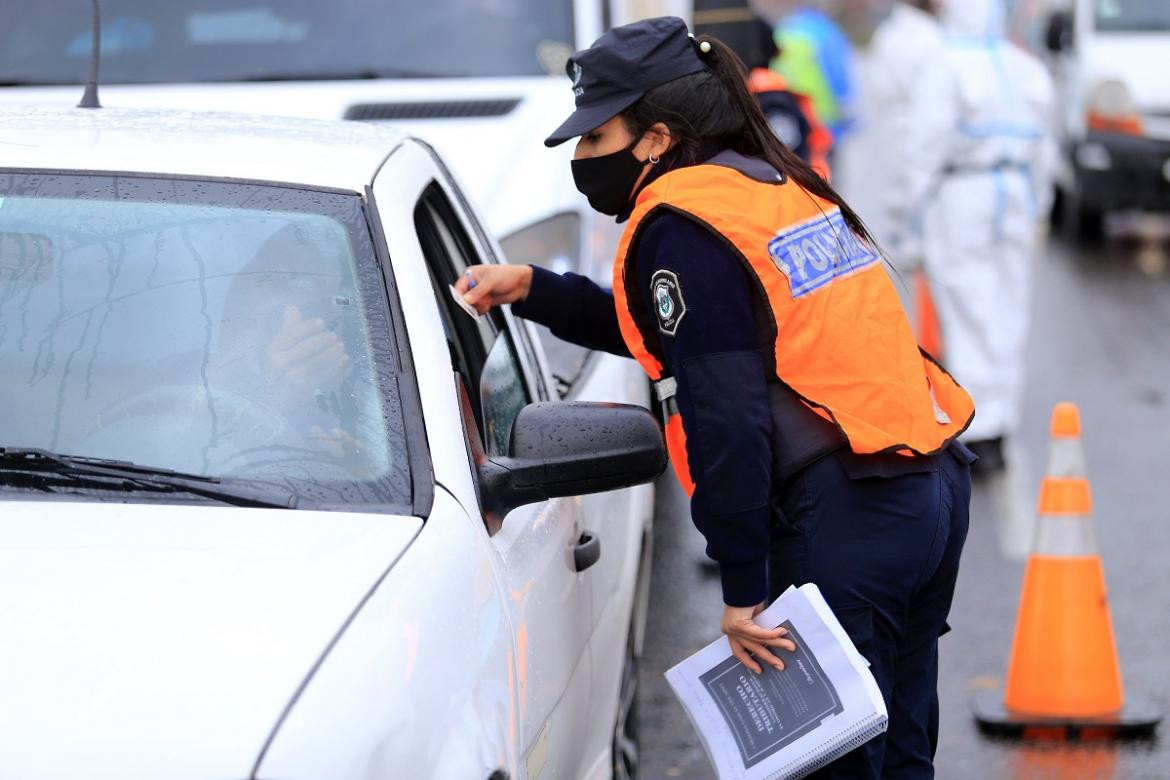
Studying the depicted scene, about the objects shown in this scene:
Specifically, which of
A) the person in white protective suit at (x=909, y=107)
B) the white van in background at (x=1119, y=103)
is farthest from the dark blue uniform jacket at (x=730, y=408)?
the white van in background at (x=1119, y=103)

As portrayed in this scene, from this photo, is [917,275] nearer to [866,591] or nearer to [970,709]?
[970,709]

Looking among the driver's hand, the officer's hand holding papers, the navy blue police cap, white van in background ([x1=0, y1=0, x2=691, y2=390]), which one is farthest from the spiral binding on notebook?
white van in background ([x1=0, y1=0, x2=691, y2=390])

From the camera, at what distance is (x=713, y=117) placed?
3.37m

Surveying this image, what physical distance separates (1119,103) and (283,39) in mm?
9858

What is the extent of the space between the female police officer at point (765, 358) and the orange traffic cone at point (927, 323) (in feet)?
24.3

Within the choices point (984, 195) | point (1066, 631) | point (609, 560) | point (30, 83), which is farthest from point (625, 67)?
point (984, 195)

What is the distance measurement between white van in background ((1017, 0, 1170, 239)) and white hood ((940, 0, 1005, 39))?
689cm

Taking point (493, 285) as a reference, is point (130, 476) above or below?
below

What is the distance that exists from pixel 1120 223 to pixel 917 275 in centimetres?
548

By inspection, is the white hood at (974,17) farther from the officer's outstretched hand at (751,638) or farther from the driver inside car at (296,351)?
the driver inside car at (296,351)

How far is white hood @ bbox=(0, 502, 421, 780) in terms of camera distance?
2105 millimetres

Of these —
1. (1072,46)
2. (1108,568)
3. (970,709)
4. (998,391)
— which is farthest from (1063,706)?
(1072,46)

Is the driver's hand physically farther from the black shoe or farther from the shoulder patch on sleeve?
the black shoe

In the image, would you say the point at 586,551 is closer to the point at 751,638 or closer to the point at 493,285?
the point at 751,638
